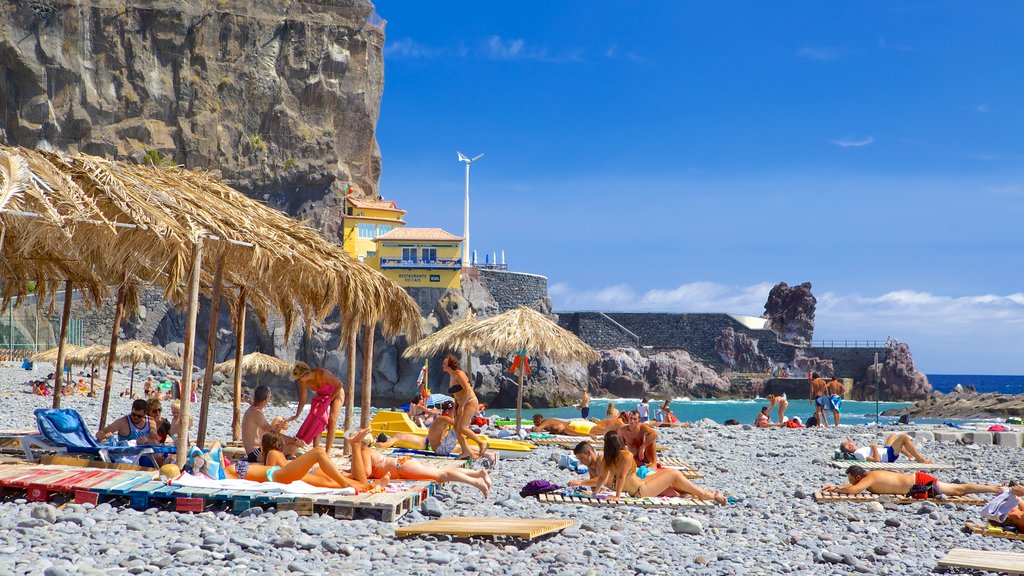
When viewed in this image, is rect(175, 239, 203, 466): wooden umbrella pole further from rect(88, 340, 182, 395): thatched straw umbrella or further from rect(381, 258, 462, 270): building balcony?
rect(381, 258, 462, 270): building balcony

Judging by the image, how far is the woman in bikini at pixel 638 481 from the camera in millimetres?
8047

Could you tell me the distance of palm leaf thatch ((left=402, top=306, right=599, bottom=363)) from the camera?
51.0ft

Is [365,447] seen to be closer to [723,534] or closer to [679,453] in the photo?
[723,534]

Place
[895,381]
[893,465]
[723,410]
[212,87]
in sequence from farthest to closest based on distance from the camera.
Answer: [895,381] < [723,410] < [212,87] < [893,465]

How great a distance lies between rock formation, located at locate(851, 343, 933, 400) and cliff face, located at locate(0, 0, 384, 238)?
107 ft

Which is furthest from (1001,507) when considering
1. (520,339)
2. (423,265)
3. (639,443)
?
(423,265)

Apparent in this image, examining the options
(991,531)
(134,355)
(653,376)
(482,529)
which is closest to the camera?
(482,529)

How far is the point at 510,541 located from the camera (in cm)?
618

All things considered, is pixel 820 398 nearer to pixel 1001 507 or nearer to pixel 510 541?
pixel 1001 507

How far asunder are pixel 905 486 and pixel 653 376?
4988cm

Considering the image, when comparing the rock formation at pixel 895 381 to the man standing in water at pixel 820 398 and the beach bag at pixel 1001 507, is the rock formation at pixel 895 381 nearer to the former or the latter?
the man standing in water at pixel 820 398

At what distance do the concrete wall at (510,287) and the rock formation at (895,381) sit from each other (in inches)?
912

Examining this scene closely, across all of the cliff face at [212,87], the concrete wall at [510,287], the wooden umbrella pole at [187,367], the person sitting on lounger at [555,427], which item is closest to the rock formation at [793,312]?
the concrete wall at [510,287]

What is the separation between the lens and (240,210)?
9.05 m
